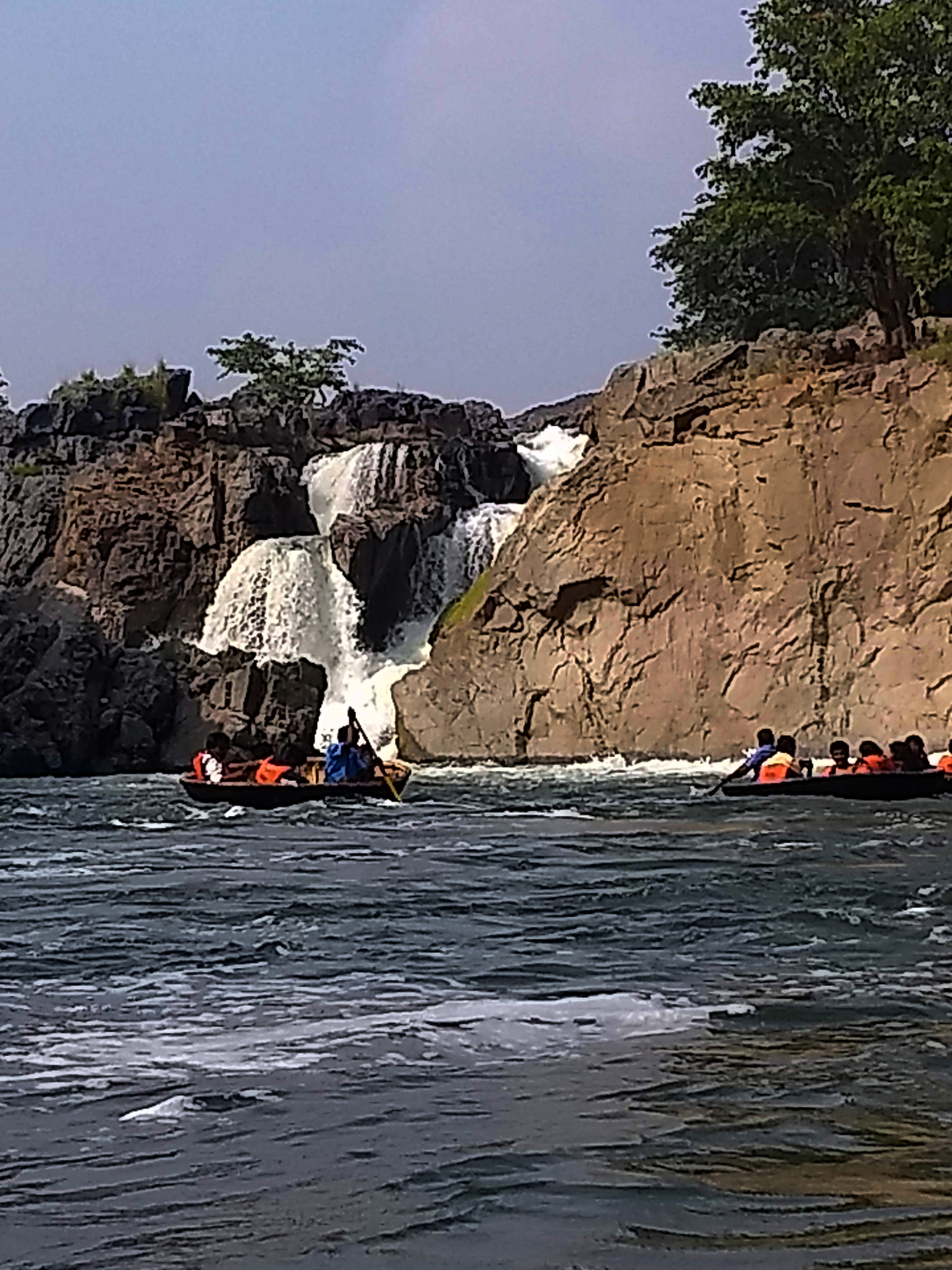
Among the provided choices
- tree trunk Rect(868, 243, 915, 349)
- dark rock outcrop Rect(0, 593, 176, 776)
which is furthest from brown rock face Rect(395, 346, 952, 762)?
dark rock outcrop Rect(0, 593, 176, 776)

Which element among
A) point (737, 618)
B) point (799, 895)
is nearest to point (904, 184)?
point (737, 618)

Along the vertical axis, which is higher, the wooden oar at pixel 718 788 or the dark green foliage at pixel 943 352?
the dark green foliage at pixel 943 352

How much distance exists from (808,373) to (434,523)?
36.6 feet

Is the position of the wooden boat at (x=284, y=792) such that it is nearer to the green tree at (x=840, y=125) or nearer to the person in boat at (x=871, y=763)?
the person in boat at (x=871, y=763)

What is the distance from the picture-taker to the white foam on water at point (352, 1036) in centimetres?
929

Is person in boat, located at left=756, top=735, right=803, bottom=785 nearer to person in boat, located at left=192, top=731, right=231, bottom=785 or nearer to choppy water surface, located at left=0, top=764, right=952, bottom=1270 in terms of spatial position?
choppy water surface, located at left=0, top=764, right=952, bottom=1270

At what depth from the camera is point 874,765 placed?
2642cm

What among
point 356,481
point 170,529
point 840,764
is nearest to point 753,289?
point 356,481

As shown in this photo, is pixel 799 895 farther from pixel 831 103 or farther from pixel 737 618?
pixel 831 103

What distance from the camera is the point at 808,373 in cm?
3853

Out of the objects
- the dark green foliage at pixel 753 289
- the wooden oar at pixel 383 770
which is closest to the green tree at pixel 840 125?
the dark green foliage at pixel 753 289

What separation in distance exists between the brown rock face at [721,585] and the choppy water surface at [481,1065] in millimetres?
17826

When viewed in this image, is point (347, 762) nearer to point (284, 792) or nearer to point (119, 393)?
point (284, 792)

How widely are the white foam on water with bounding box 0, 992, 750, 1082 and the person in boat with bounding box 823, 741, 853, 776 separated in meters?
15.6
